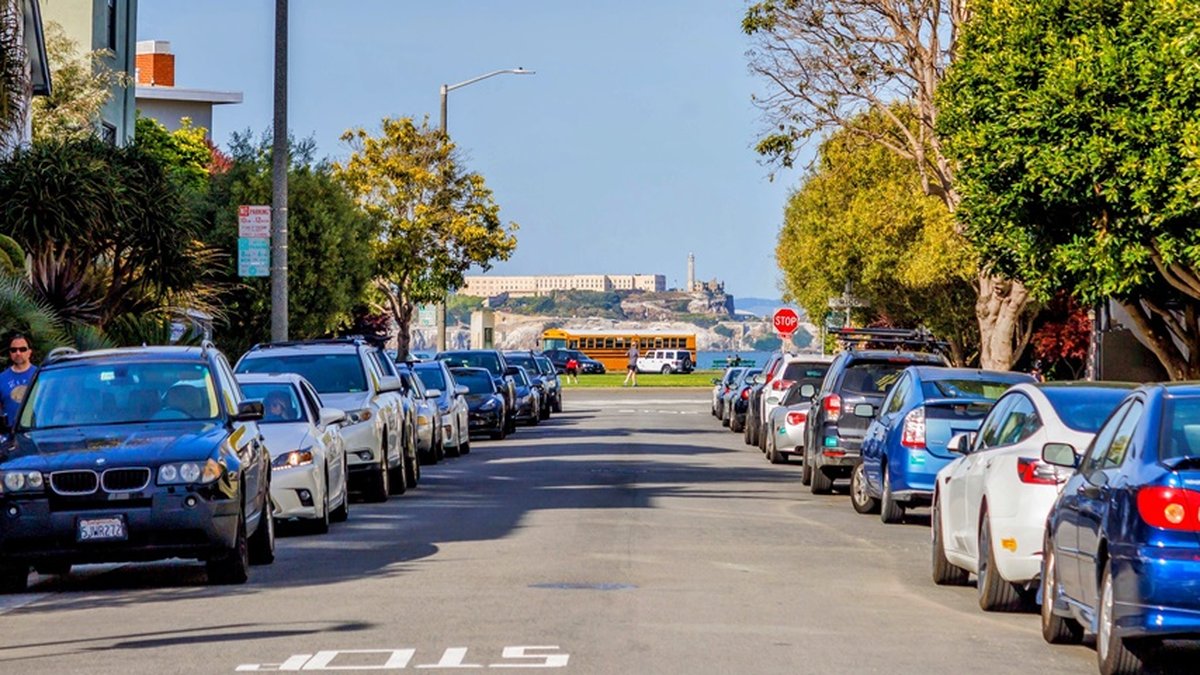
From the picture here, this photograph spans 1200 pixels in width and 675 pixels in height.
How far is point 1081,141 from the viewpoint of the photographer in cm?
2497

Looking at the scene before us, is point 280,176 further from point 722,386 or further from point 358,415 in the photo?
point 722,386

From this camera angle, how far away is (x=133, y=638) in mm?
11961

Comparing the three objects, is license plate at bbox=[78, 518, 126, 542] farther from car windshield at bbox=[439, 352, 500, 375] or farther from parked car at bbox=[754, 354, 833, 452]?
car windshield at bbox=[439, 352, 500, 375]

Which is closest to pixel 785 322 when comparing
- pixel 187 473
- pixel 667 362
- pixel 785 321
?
pixel 785 321

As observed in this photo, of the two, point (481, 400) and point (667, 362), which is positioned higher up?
point (481, 400)

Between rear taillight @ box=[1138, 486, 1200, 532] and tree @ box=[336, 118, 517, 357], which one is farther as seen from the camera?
tree @ box=[336, 118, 517, 357]

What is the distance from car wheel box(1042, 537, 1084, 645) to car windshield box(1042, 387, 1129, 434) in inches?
78.2

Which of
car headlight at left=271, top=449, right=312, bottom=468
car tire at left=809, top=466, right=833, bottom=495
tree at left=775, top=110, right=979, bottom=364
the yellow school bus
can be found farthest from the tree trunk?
the yellow school bus

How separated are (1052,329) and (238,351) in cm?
2284

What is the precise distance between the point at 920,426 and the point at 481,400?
22.5m

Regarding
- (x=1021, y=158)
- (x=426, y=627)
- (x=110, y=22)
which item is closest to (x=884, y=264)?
(x=110, y=22)

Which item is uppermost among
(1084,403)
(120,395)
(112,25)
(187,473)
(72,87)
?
(112,25)

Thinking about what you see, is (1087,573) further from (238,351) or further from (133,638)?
(238,351)

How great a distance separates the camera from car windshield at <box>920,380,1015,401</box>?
19984 millimetres
